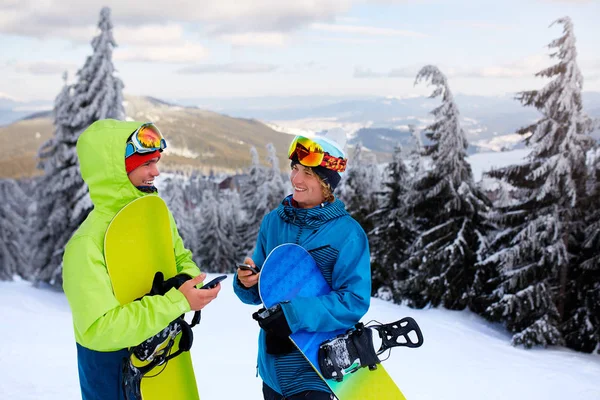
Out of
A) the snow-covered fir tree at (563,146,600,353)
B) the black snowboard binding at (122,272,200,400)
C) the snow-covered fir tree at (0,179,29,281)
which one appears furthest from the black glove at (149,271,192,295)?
the snow-covered fir tree at (0,179,29,281)

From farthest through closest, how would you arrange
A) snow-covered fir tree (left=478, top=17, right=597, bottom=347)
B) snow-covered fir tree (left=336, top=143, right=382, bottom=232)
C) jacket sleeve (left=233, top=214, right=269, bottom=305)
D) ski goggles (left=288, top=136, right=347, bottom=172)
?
snow-covered fir tree (left=336, top=143, right=382, bottom=232), snow-covered fir tree (left=478, top=17, right=597, bottom=347), jacket sleeve (left=233, top=214, right=269, bottom=305), ski goggles (left=288, top=136, right=347, bottom=172)

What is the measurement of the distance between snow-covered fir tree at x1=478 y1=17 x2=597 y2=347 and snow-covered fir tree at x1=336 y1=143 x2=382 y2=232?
11.7 metres

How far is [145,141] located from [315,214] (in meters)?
1.15

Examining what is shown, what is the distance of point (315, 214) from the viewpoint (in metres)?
2.95

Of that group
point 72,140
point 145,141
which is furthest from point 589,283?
point 72,140

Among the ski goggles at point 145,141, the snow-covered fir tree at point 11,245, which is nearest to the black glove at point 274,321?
the ski goggles at point 145,141

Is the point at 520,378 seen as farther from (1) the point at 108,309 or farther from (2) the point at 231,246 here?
(2) the point at 231,246

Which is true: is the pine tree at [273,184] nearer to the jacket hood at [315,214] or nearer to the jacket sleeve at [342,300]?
the jacket hood at [315,214]

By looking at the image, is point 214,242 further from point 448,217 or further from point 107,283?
point 107,283

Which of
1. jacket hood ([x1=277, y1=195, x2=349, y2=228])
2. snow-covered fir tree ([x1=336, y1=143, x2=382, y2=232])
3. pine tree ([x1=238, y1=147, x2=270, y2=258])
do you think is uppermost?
jacket hood ([x1=277, y1=195, x2=349, y2=228])

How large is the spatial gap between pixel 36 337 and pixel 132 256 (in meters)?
8.27

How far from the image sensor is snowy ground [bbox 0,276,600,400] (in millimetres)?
6750

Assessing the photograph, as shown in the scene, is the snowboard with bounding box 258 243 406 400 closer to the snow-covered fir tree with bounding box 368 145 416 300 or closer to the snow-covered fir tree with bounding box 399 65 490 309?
the snow-covered fir tree with bounding box 399 65 490 309

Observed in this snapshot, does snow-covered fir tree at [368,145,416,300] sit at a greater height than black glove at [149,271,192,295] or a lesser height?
lesser
